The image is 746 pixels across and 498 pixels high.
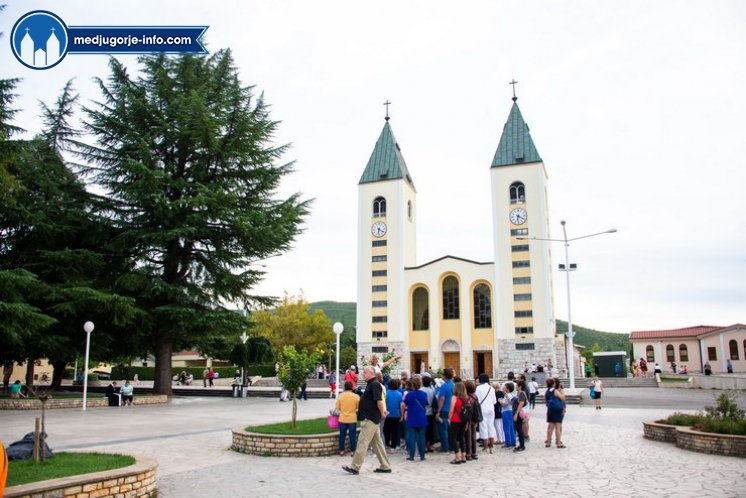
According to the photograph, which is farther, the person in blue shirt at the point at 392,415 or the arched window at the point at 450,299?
the arched window at the point at 450,299

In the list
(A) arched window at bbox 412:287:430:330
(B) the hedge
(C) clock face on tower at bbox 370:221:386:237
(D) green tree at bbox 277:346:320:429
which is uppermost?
(C) clock face on tower at bbox 370:221:386:237

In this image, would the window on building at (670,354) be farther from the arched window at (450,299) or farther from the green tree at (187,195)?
the green tree at (187,195)

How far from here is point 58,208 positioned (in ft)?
84.1

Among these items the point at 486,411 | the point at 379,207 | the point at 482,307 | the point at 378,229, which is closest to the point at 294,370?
the point at 486,411

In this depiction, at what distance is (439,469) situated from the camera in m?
9.52

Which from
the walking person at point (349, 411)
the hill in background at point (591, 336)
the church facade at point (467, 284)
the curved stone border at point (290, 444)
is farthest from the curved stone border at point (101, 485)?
the hill in background at point (591, 336)

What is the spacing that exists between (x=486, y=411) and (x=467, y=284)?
38.2 meters

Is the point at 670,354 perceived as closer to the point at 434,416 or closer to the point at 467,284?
the point at 467,284

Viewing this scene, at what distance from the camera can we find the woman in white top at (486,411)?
37.6 ft

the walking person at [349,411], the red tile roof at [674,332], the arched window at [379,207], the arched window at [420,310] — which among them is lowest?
the walking person at [349,411]

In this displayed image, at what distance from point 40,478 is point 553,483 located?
22.1ft

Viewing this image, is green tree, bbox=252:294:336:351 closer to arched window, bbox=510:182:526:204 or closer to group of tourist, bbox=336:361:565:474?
arched window, bbox=510:182:526:204

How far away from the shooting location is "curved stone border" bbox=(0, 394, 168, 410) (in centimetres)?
2089

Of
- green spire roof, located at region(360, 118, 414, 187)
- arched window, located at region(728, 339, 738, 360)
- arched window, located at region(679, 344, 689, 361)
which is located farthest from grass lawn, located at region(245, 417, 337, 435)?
arched window, located at region(679, 344, 689, 361)
